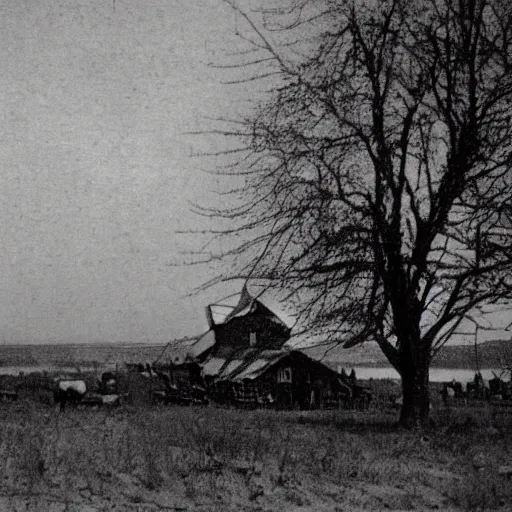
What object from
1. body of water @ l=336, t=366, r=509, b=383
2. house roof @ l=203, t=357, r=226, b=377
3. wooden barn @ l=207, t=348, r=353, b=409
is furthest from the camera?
body of water @ l=336, t=366, r=509, b=383

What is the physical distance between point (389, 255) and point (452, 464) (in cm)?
484

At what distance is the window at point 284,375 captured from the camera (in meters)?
41.8

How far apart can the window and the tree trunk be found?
1086 inches

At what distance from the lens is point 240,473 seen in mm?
8875

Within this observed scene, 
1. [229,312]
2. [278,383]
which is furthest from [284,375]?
[229,312]

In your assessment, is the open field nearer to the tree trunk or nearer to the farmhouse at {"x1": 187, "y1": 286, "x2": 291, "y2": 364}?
the tree trunk

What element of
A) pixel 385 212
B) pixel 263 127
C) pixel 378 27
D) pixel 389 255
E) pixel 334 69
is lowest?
pixel 389 255

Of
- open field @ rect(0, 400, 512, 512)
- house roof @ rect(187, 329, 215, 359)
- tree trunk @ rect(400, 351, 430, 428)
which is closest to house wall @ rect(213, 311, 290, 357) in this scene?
house roof @ rect(187, 329, 215, 359)

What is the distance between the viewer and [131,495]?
780 cm

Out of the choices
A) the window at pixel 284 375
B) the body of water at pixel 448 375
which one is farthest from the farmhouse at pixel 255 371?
the body of water at pixel 448 375

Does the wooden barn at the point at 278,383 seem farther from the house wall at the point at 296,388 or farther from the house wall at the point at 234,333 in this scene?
the house wall at the point at 234,333

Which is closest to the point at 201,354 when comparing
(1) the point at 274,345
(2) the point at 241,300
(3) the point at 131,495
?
(2) the point at 241,300

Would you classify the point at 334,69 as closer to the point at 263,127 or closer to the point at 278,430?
the point at 263,127

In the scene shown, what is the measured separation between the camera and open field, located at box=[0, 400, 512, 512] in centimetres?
779
